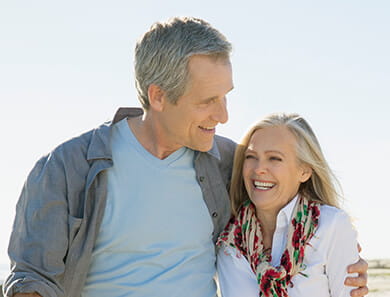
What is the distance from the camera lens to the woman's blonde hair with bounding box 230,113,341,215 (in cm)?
358

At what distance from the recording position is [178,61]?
3381mm

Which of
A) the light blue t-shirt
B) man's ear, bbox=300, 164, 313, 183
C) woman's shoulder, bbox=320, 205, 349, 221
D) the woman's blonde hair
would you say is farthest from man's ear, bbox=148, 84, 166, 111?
woman's shoulder, bbox=320, 205, 349, 221

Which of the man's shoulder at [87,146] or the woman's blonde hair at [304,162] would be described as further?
the woman's blonde hair at [304,162]

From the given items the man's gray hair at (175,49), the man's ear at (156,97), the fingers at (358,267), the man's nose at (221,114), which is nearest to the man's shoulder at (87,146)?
the man's ear at (156,97)

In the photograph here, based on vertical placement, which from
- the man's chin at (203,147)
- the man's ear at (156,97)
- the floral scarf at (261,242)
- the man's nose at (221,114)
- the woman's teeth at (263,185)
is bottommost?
the floral scarf at (261,242)

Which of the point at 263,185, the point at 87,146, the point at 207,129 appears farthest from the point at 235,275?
the point at 87,146

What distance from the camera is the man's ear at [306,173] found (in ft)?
11.8

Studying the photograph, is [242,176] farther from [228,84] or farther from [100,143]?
[100,143]

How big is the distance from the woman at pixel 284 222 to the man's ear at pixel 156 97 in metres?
0.50

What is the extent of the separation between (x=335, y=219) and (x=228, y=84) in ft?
2.80

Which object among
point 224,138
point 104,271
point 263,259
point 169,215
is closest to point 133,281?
point 104,271

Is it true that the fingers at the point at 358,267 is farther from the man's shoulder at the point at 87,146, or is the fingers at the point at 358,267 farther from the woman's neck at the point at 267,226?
the man's shoulder at the point at 87,146

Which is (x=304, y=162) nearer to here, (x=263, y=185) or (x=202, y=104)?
(x=263, y=185)

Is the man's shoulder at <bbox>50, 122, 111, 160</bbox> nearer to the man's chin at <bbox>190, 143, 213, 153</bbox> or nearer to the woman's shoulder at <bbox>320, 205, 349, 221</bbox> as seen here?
the man's chin at <bbox>190, 143, 213, 153</bbox>
